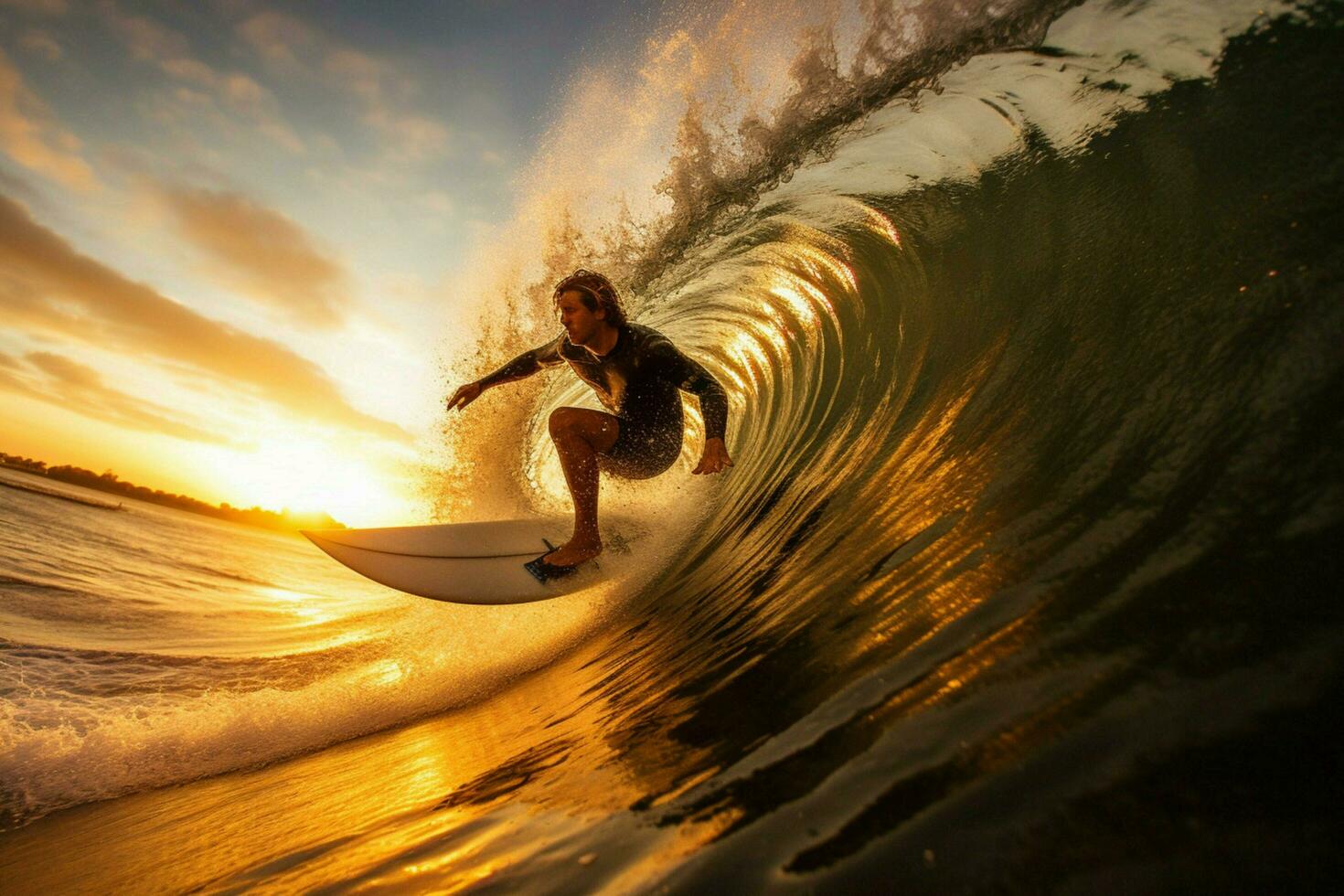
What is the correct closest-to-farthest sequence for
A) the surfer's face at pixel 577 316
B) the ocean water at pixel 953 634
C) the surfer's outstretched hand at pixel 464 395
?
the ocean water at pixel 953 634 → the surfer's face at pixel 577 316 → the surfer's outstretched hand at pixel 464 395

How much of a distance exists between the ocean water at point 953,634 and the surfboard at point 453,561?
0.18m

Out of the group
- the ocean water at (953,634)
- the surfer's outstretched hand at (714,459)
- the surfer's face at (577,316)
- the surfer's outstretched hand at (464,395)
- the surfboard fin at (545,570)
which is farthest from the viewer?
the surfer's outstretched hand at (464,395)

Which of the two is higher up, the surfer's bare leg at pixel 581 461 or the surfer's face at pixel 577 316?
the surfer's face at pixel 577 316

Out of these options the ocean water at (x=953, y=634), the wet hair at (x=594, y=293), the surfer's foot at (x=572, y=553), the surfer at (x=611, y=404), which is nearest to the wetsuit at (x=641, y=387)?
the surfer at (x=611, y=404)

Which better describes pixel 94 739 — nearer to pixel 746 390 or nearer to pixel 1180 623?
pixel 1180 623

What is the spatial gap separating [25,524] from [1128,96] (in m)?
15.8

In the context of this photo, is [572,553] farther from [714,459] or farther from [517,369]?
[517,369]

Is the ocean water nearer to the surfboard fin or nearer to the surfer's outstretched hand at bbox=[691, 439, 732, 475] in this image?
the surfboard fin

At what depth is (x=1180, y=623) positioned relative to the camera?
84 centimetres

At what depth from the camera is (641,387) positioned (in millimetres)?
3586

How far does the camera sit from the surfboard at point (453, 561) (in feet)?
11.1

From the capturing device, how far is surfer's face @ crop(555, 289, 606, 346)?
10.9 ft

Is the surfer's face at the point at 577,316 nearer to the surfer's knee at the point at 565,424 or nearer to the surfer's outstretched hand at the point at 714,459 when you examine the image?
the surfer's knee at the point at 565,424

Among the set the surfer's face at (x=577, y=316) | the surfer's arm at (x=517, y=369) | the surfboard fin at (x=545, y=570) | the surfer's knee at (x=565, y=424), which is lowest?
the surfboard fin at (x=545, y=570)
